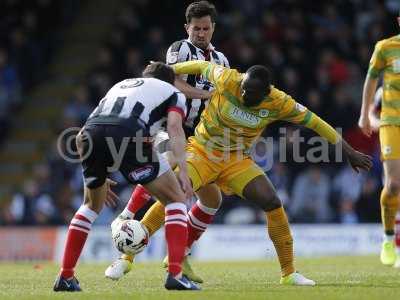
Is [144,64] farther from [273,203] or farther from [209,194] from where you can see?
[273,203]

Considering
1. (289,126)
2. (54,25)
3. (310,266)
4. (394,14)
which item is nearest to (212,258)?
(289,126)

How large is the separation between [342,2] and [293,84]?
10.6ft

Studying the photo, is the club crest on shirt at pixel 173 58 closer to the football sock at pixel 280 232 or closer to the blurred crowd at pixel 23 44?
the football sock at pixel 280 232

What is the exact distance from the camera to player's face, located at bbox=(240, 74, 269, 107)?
9.52 meters

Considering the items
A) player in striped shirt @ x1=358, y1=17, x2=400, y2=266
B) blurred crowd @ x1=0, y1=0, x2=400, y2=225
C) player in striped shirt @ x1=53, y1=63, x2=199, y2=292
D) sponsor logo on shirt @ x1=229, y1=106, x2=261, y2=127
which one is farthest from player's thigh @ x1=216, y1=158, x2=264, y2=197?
blurred crowd @ x1=0, y1=0, x2=400, y2=225

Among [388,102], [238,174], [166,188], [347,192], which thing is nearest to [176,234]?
[166,188]

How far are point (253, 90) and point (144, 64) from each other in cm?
1312

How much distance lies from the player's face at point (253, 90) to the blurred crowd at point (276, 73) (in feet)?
29.3

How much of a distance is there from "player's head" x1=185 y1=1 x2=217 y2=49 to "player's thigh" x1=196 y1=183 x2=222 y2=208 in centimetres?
156

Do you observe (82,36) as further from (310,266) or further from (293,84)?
(310,266)

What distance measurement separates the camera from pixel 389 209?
11.9 metres

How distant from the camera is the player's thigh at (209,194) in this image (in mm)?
10781

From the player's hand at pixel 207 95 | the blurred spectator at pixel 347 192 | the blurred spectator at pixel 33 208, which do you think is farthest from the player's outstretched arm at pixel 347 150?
the blurred spectator at pixel 33 208

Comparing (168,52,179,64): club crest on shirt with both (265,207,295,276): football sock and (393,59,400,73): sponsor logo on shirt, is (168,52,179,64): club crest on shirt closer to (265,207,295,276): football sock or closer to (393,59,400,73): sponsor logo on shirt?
(265,207,295,276): football sock
